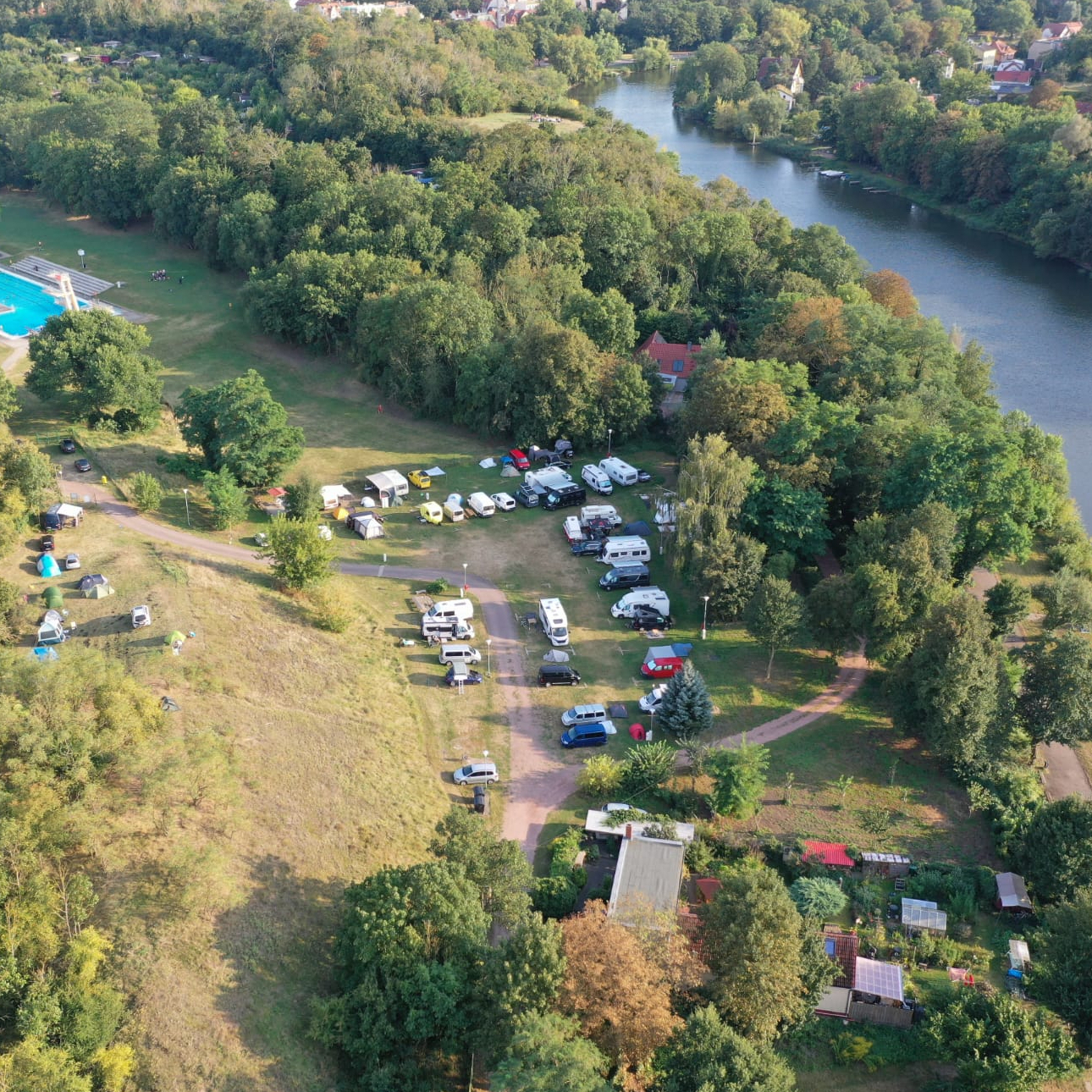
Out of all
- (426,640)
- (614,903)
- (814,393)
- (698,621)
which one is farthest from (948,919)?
(814,393)

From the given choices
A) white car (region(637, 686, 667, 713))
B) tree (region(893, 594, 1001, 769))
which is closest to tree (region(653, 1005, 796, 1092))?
white car (region(637, 686, 667, 713))

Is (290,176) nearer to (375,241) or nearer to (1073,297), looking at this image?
(375,241)

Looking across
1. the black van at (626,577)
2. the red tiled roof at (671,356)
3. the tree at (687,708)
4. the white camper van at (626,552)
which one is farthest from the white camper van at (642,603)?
the red tiled roof at (671,356)

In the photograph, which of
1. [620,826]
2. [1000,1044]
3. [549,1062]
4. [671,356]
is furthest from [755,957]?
[671,356]

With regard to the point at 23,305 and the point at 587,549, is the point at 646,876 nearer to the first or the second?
the point at 587,549

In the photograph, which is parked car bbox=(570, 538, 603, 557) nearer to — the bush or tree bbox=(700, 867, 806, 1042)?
the bush
